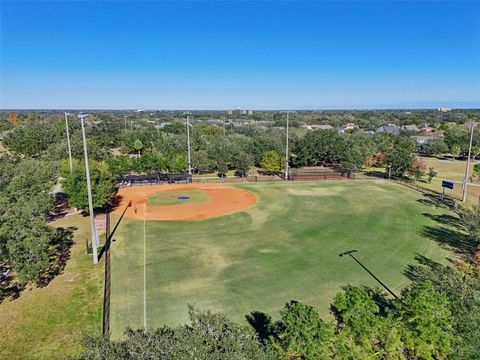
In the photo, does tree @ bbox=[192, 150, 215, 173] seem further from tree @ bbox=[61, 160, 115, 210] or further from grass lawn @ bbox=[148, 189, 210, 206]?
tree @ bbox=[61, 160, 115, 210]

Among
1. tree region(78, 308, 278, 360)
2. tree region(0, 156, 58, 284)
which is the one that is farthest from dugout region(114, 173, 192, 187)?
tree region(78, 308, 278, 360)

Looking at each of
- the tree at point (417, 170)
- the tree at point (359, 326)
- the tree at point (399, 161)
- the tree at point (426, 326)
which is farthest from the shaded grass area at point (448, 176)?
the tree at point (359, 326)

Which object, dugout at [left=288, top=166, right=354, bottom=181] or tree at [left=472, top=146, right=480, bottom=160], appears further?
tree at [left=472, top=146, right=480, bottom=160]

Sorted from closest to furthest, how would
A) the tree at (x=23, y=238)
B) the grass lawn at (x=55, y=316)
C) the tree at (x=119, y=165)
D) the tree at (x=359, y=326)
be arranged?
the tree at (x=359, y=326) → the grass lawn at (x=55, y=316) → the tree at (x=23, y=238) → the tree at (x=119, y=165)

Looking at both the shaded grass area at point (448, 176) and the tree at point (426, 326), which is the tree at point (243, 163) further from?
the tree at point (426, 326)

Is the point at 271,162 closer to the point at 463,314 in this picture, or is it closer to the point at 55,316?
the point at 55,316

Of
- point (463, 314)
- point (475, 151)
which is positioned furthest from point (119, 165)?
point (475, 151)
